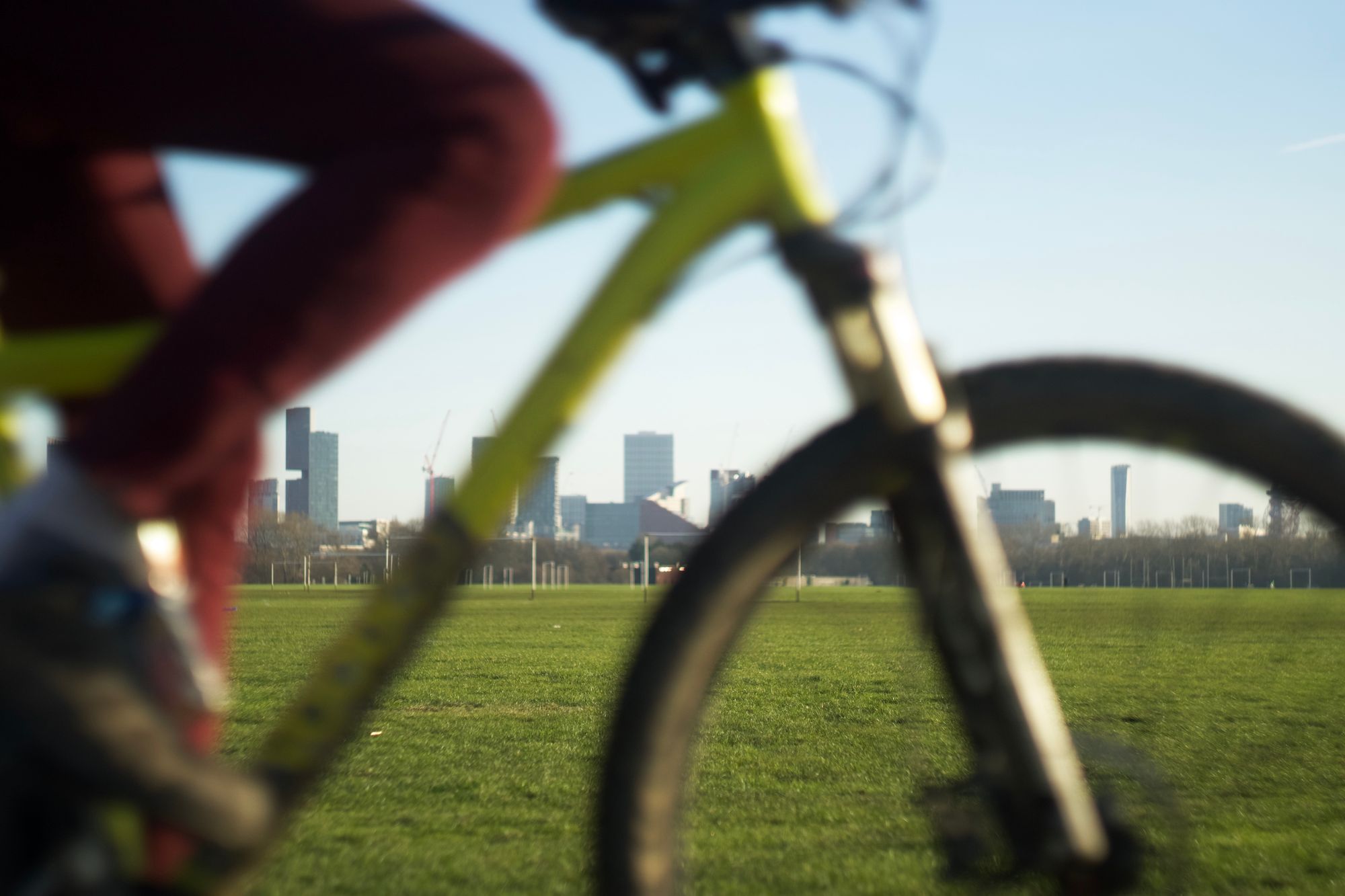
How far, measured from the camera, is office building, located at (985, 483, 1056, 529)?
103 centimetres

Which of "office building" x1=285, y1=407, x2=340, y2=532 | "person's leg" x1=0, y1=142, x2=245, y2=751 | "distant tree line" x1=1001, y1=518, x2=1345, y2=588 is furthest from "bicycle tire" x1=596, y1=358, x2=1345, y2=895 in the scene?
"office building" x1=285, y1=407, x2=340, y2=532

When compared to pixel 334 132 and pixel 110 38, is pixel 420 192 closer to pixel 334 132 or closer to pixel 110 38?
pixel 334 132

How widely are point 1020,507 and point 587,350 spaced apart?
436 mm

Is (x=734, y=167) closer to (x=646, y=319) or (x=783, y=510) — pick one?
(x=646, y=319)

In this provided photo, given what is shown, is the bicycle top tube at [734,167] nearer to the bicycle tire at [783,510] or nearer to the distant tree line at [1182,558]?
the bicycle tire at [783,510]

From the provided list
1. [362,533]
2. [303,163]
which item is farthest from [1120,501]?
[362,533]

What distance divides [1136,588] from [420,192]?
781 millimetres

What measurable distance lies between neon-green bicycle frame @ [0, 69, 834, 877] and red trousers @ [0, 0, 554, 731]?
0.36ft

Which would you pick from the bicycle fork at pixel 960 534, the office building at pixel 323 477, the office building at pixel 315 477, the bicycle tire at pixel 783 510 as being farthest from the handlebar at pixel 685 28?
the office building at pixel 323 477

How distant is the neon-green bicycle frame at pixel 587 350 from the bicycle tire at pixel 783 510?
0.56 feet

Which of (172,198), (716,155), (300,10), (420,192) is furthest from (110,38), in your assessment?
(716,155)

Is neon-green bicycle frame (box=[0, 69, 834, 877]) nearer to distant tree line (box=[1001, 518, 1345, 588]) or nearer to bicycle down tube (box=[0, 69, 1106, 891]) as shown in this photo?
bicycle down tube (box=[0, 69, 1106, 891])

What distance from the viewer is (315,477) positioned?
146375 millimetres

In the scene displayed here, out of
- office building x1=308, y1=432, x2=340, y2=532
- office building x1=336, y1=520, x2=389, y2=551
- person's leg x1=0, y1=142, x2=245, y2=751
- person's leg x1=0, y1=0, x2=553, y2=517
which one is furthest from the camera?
office building x1=308, y1=432, x2=340, y2=532
